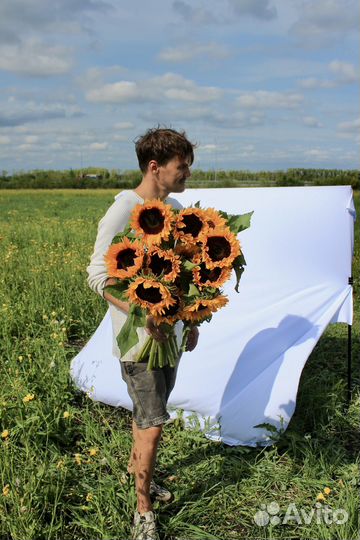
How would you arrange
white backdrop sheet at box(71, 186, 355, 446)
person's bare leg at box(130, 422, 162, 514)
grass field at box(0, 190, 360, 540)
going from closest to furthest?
1. person's bare leg at box(130, 422, 162, 514)
2. grass field at box(0, 190, 360, 540)
3. white backdrop sheet at box(71, 186, 355, 446)

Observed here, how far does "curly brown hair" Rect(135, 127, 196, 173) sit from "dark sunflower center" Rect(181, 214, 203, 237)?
15.4 inches

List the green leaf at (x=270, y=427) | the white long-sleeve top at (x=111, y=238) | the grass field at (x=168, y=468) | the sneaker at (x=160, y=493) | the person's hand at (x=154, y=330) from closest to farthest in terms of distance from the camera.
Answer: the person's hand at (x=154, y=330), the white long-sleeve top at (x=111, y=238), the grass field at (x=168, y=468), the sneaker at (x=160, y=493), the green leaf at (x=270, y=427)

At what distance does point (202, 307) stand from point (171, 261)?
216 millimetres

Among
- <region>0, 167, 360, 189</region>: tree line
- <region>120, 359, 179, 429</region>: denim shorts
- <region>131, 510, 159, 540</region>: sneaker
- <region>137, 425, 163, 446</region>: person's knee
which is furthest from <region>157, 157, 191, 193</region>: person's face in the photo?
<region>0, 167, 360, 189</region>: tree line

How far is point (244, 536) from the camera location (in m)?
2.25

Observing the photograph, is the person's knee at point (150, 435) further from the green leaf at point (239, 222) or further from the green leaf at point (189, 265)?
the green leaf at point (239, 222)

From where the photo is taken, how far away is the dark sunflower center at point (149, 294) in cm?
172

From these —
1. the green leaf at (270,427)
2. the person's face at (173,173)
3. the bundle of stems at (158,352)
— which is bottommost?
the green leaf at (270,427)

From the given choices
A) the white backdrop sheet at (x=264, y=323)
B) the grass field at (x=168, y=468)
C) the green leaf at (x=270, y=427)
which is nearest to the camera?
the grass field at (x=168, y=468)

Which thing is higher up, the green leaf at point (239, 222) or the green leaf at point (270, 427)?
the green leaf at point (239, 222)

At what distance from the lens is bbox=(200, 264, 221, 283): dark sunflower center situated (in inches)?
70.1

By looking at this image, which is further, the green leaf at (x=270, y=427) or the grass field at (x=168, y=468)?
the green leaf at (x=270, y=427)

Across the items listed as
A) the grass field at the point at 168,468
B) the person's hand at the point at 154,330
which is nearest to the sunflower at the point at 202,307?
the person's hand at the point at 154,330

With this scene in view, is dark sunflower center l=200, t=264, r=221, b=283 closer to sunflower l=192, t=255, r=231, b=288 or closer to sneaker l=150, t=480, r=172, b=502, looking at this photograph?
sunflower l=192, t=255, r=231, b=288
